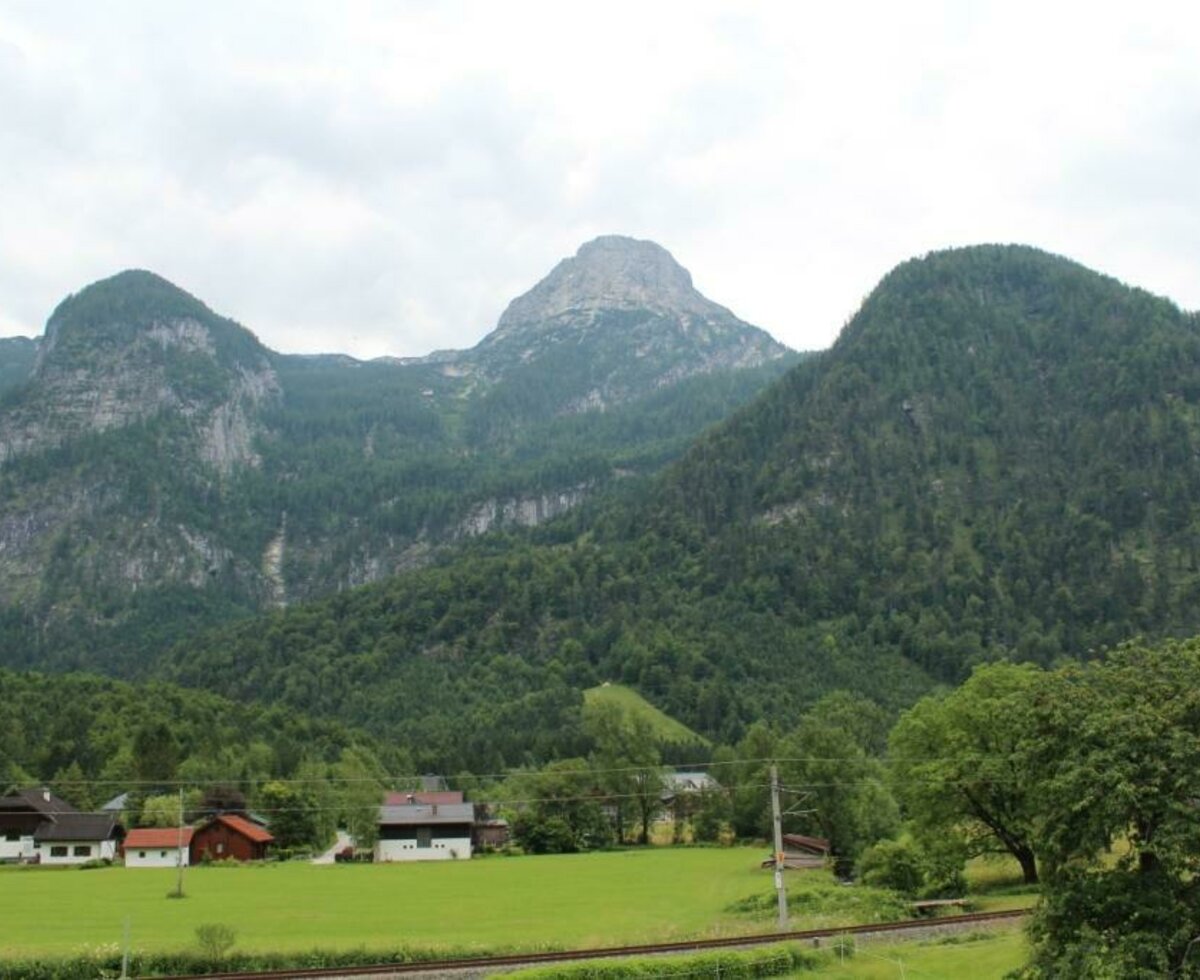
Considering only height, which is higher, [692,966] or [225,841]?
[225,841]

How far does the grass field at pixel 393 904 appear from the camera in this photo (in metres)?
45.3

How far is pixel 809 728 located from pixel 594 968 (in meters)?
56.2

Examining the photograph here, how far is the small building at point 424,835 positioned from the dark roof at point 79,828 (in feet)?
68.3

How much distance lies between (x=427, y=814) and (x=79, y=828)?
88.9 feet

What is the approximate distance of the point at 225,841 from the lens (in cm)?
9100

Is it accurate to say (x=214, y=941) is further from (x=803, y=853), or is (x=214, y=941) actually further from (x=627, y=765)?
(x=627, y=765)

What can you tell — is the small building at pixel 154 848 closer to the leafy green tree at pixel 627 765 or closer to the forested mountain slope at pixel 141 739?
the forested mountain slope at pixel 141 739

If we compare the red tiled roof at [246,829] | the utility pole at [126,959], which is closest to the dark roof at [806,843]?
the red tiled roof at [246,829]

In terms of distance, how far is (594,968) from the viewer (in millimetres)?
35625

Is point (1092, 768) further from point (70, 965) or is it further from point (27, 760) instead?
point (27, 760)

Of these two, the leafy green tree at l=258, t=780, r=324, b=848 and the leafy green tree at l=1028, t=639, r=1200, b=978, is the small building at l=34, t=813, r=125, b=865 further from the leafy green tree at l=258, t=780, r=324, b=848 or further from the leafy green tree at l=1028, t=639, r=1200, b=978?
the leafy green tree at l=1028, t=639, r=1200, b=978

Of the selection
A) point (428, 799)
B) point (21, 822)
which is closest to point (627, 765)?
point (428, 799)

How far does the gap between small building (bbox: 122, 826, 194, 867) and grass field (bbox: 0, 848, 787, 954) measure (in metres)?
2.74

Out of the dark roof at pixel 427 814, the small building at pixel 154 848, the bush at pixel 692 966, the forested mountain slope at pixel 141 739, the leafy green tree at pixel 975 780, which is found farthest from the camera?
the forested mountain slope at pixel 141 739
